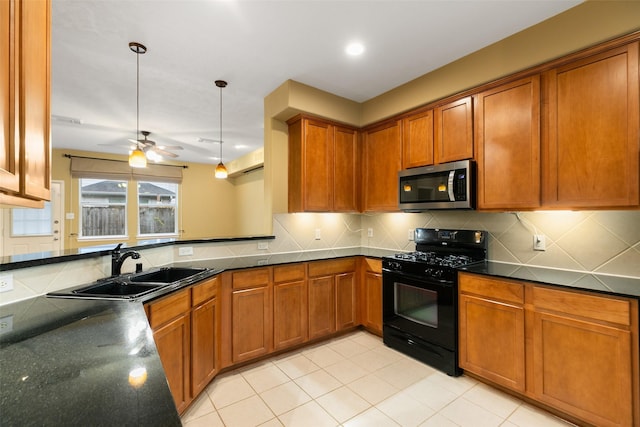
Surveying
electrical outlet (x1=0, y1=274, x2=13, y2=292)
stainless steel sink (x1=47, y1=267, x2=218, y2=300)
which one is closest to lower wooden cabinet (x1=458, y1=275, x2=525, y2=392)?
stainless steel sink (x1=47, y1=267, x2=218, y2=300)

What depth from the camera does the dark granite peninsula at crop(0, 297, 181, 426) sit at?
2.05 ft

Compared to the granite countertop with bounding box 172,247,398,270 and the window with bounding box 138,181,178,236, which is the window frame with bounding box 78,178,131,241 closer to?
the window with bounding box 138,181,178,236

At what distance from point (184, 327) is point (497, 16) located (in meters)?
3.10

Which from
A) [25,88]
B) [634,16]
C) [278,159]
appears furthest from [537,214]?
[25,88]

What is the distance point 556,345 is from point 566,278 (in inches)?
18.4

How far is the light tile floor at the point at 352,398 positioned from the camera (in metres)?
1.95

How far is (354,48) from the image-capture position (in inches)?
98.0

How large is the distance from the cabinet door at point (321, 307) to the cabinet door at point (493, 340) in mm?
1277

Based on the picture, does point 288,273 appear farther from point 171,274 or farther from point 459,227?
point 459,227

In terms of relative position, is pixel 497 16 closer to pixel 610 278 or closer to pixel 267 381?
pixel 610 278

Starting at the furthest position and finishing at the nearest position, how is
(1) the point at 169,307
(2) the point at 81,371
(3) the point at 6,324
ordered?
(1) the point at 169,307 → (3) the point at 6,324 → (2) the point at 81,371

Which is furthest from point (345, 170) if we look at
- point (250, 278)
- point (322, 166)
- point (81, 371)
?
point (81, 371)

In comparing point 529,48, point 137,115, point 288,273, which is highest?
point 137,115

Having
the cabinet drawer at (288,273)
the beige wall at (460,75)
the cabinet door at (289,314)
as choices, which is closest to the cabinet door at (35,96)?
the cabinet drawer at (288,273)
